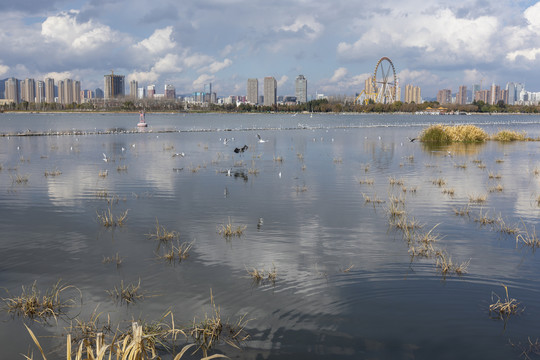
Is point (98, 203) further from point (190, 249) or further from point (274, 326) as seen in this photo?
point (274, 326)

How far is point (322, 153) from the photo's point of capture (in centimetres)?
3931

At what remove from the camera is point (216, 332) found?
7523mm

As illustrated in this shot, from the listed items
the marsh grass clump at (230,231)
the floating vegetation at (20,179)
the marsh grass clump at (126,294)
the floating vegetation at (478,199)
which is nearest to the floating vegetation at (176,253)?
the marsh grass clump at (230,231)

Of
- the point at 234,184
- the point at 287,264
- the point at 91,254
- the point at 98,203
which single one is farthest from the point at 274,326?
the point at 234,184

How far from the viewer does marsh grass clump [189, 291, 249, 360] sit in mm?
7288

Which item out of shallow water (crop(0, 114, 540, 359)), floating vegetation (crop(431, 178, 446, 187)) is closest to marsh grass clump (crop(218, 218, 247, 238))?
shallow water (crop(0, 114, 540, 359))

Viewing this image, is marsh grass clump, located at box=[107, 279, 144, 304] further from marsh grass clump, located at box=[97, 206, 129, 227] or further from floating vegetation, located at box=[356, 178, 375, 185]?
floating vegetation, located at box=[356, 178, 375, 185]

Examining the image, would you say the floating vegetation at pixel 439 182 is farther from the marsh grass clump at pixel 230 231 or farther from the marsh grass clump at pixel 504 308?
the marsh grass clump at pixel 504 308

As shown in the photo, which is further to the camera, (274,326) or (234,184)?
(234,184)

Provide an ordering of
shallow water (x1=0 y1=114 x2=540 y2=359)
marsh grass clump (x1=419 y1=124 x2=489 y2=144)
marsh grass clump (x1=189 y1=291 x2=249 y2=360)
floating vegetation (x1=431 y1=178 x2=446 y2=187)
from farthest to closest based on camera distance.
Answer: marsh grass clump (x1=419 y1=124 x2=489 y2=144)
floating vegetation (x1=431 y1=178 x2=446 y2=187)
shallow water (x1=0 y1=114 x2=540 y2=359)
marsh grass clump (x1=189 y1=291 x2=249 y2=360)

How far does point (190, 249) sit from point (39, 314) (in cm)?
422

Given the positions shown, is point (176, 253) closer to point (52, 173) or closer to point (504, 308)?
point (504, 308)

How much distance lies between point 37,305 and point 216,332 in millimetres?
3438

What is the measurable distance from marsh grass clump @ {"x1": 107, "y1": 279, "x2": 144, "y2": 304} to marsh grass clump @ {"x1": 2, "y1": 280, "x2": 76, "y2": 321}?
2.46 ft
